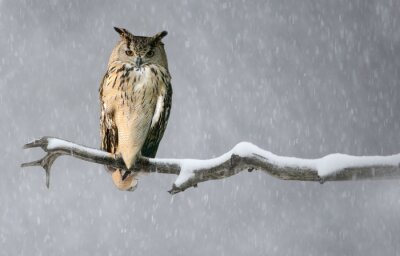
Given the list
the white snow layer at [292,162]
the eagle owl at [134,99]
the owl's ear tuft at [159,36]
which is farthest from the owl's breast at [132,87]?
the white snow layer at [292,162]

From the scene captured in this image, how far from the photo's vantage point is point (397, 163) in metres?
3.55

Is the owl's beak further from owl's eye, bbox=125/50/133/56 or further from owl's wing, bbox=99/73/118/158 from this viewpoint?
owl's wing, bbox=99/73/118/158

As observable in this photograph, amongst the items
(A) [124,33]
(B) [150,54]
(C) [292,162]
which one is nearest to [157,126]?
(B) [150,54]

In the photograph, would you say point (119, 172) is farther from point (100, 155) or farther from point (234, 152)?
point (234, 152)

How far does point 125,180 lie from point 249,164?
241 centimetres

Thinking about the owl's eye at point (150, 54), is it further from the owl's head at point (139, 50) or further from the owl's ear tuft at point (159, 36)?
the owl's ear tuft at point (159, 36)

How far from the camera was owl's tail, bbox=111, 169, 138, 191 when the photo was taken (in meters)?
6.23

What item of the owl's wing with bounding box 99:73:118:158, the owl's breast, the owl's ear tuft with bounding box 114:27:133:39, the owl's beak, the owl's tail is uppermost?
the owl's ear tuft with bounding box 114:27:133:39

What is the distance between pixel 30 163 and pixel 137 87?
5.89ft

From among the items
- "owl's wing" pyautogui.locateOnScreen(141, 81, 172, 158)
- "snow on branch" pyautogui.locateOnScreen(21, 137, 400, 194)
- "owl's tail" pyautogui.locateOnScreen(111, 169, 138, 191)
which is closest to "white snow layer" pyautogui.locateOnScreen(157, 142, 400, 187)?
A: "snow on branch" pyautogui.locateOnScreen(21, 137, 400, 194)

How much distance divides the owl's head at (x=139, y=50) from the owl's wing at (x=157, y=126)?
1.43 ft

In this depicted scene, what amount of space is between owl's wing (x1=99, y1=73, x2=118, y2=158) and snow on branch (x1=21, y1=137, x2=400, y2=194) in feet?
3.68

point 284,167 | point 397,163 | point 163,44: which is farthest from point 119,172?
point 397,163

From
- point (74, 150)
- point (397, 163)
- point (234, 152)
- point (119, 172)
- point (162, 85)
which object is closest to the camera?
point (397, 163)
